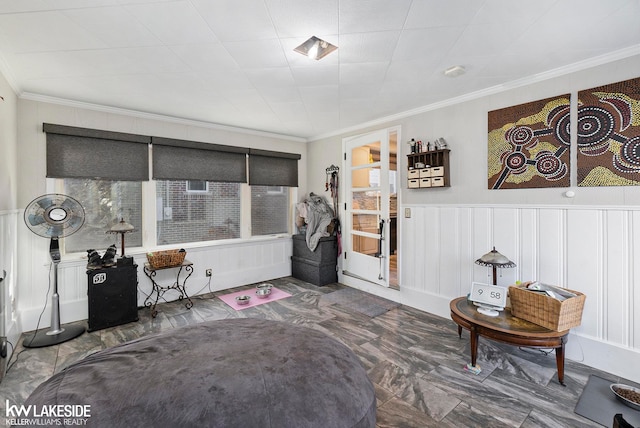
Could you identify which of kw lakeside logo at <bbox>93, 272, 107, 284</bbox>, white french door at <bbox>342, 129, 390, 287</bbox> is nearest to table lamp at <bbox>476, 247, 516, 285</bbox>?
white french door at <bbox>342, 129, 390, 287</bbox>

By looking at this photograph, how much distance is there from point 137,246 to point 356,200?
2993 mm

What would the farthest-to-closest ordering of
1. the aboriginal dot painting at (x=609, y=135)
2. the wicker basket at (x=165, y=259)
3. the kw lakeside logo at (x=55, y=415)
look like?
the wicker basket at (x=165, y=259) → the aboriginal dot painting at (x=609, y=135) → the kw lakeside logo at (x=55, y=415)

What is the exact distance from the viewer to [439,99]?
10.3 feet

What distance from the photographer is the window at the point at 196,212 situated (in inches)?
150

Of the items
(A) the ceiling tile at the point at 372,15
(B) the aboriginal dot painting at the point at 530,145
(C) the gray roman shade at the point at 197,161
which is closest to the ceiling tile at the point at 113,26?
(A) the ceiling tile at the point at 372,15

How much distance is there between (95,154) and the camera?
10.6ft

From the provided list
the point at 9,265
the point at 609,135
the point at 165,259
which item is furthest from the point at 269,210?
the point at 609,135

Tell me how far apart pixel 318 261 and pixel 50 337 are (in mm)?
3077

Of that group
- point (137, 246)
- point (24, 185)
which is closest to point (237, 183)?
point (137, 246)

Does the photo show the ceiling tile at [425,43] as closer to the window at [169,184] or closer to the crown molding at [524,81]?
the crown molding at [524,81]

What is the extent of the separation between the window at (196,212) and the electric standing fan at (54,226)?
41.4 inches

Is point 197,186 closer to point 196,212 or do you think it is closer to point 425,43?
point 196,212

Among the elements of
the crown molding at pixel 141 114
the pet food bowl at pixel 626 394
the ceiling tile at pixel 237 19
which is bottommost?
the pet food bowl at pixel 626 394

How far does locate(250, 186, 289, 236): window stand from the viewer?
4648mm
